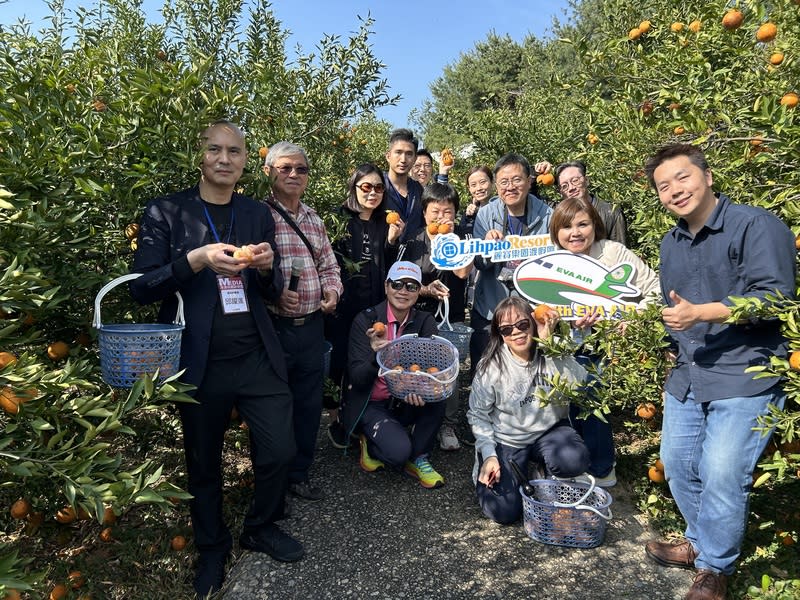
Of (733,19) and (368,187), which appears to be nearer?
(733,19)

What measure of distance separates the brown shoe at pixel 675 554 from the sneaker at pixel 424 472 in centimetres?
125

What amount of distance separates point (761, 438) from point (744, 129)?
1.23 meters

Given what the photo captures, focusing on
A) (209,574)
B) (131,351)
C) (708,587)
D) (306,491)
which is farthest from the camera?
(306,491)

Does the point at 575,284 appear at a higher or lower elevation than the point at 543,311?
higher

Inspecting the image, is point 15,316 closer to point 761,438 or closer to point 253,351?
point 253,351

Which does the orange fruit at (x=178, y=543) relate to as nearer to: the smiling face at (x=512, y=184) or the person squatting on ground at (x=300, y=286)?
the person squatting on ground at (x=300, y=286)

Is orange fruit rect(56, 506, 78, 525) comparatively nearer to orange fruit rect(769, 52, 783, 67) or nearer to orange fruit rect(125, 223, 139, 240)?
orange fruit rect(125, 223, 139, 240)

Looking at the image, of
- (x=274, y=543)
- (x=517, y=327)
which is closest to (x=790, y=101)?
(x=517, y=327)

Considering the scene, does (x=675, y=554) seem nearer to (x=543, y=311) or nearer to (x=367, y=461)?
(x=543, y=311)

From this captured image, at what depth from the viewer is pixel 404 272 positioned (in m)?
3.62

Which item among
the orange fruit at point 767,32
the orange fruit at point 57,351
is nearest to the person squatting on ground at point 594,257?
the orange fruit at point 767,32

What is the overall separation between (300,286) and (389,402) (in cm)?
110

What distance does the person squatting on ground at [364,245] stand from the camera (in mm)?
3826

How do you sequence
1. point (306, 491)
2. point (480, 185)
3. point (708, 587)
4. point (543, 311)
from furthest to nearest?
point (480, 185), point (306, 491), point (543, 311), point (708, 587)
